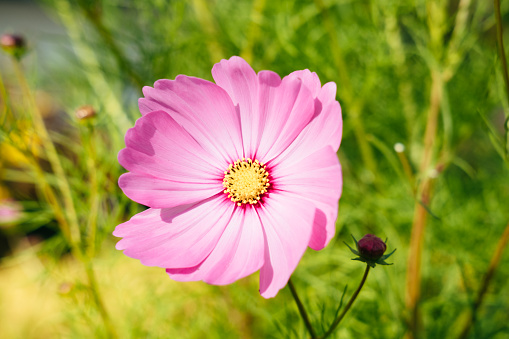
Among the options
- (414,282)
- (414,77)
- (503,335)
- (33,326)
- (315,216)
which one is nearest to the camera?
(315,216)

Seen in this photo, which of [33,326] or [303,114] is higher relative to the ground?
[303,114]

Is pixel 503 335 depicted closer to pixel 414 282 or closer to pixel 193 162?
pixel 414 282

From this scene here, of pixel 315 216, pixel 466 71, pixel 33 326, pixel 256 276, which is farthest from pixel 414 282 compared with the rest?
pixel 33 326

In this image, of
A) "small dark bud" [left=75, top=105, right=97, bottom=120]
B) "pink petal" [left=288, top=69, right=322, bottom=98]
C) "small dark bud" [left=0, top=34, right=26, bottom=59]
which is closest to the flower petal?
"pink petal" [left=288, top=69, right=322, bottom=98]

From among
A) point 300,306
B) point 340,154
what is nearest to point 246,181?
point 300,306

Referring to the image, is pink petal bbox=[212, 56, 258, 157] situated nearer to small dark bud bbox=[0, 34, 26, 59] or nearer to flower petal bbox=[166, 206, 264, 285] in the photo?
flower petal bbox=[166, 206, 264, 285]

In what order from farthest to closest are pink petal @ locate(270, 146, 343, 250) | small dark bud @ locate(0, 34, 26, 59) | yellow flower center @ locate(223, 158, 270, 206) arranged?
small dark bud @ locate(0, 34, 26, 59) < yellow flower center @ locate(223, 158, 270, 206) < pink petal @ locate(270, 146, 343, 250)
